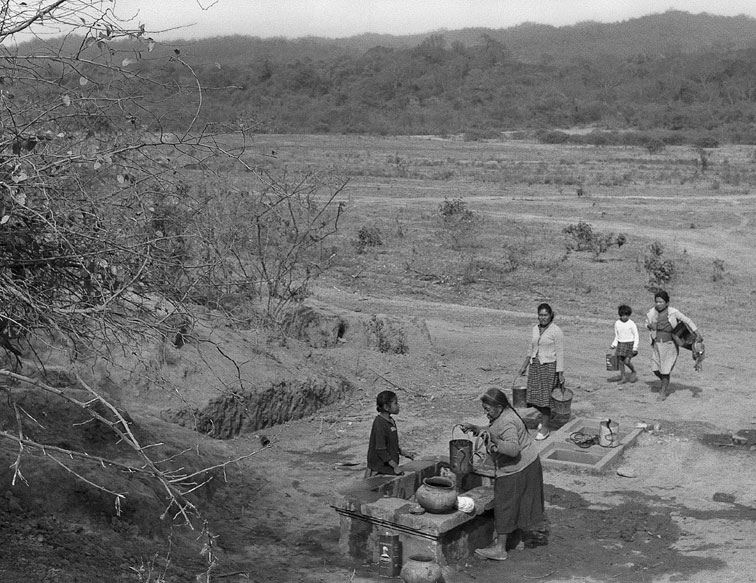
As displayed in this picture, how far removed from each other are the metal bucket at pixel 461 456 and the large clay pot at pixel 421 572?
1.25 m

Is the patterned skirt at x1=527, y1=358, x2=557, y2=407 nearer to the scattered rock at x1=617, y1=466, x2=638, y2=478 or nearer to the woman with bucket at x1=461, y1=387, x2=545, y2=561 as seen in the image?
the scattered rock at x1=617, y1=466, x2=638, y2=478

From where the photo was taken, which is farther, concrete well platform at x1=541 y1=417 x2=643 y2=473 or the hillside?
the hillside

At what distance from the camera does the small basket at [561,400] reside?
10.2m

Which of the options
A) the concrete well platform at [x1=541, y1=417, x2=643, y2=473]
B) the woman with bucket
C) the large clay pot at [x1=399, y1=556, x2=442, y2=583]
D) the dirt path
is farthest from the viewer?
the concrete well platform at [x1=541, y1=417, x2=643, y2=473]

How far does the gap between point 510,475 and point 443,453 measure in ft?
8.99

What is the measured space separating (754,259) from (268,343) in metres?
12.2

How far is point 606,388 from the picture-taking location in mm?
11883

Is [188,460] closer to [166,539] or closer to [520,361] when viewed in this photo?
[166,539]

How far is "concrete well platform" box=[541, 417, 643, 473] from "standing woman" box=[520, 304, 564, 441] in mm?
185

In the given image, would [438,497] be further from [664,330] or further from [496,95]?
[496,95]

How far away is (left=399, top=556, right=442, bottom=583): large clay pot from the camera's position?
6.52 metres

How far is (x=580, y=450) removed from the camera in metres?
9.68

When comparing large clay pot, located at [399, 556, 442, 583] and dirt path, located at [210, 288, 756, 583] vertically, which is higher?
large clay pot, located at [399, 556, 442, 583]

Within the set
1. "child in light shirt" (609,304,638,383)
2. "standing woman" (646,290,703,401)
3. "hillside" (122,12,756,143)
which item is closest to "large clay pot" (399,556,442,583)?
"standing woman" (646,290,703,401)
